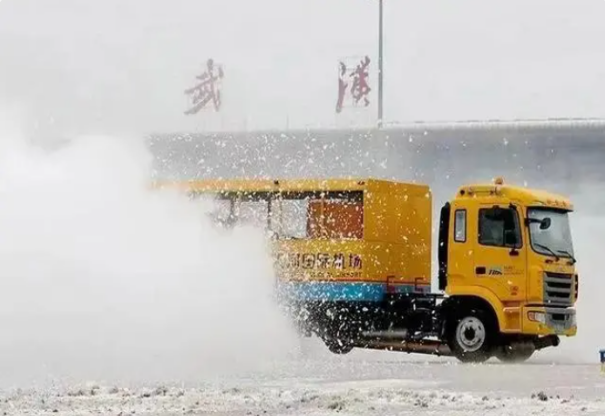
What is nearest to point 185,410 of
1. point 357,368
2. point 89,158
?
point 357,368

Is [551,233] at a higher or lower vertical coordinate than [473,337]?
higher

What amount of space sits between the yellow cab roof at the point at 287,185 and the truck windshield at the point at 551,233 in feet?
7.37

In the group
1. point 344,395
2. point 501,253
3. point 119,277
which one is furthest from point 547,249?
point 344,395

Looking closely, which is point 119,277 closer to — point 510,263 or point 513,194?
point 510,263

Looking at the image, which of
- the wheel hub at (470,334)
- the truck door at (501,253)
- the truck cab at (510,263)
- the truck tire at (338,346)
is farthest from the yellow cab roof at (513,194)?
the truck tire at (338,346)

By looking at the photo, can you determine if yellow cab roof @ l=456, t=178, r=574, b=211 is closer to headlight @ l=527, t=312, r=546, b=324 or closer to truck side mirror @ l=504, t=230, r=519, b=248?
truck side mirror @ l=504, t=230, r=519, b=248

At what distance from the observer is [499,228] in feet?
62.2

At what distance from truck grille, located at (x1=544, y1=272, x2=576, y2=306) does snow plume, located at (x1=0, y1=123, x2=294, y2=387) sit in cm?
364

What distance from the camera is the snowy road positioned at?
1182 cm

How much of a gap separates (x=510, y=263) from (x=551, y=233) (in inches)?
29.1

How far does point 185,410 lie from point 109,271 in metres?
7.48

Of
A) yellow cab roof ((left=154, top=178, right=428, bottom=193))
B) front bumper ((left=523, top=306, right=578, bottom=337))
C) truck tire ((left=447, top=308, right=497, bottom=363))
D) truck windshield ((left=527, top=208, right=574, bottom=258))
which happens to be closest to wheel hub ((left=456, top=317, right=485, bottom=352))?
truck tire ((left=447, top=308, right=497, bottom=363))

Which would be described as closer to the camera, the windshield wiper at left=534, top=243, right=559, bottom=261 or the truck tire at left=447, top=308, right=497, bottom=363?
the windshield wiper at left=534, top=243, right=559, bottom=261

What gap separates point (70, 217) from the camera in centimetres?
1961
